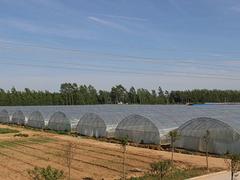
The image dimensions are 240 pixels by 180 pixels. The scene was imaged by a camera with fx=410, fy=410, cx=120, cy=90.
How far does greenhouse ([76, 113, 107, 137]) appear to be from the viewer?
4481cm

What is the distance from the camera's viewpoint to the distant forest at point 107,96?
114688 millimetres

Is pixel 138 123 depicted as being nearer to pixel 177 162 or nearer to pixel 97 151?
pixel 97 151

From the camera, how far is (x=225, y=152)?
30.5 meters

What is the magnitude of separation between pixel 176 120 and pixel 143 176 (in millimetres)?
20476

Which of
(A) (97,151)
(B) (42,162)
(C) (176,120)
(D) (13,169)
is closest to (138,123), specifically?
(C) (176,120)

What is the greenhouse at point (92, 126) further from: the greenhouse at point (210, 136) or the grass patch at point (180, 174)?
the grass patch at point (180, 174)

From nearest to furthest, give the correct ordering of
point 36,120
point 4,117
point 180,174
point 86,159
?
point 180,174 → point 86,159 → point 36,120 → point 4,117

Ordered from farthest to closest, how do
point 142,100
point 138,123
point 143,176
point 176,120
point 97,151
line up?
point 142,100, point 176,120, point 138,123, point 97,151, point 143,176

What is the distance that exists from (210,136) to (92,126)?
59.1 ft

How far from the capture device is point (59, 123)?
2146 inches

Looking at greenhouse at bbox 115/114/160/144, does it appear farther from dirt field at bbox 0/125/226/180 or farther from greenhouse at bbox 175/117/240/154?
greenhouse at bbox 175/117/240/154

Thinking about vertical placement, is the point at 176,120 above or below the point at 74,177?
above

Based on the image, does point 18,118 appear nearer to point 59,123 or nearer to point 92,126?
point 59,123

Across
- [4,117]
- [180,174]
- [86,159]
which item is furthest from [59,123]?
[180,174]
